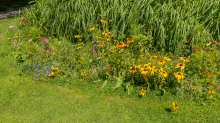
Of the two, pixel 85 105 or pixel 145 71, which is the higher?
pixel 145 71

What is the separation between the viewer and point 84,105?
3135mm

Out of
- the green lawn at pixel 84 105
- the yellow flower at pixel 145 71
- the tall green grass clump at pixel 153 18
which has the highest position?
the tall green grass clump at pixel 153 18

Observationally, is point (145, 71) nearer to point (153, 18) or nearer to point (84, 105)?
point (84, 105)

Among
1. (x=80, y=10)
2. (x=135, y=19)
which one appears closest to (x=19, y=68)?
(x=80, y=10)

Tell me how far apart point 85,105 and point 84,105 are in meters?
0.02

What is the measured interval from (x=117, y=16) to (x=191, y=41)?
1.79m

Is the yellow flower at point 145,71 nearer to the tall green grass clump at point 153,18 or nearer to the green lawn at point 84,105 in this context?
the green lawn at point 84,105

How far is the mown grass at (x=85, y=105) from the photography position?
290 centimetres

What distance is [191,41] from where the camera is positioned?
397 cm

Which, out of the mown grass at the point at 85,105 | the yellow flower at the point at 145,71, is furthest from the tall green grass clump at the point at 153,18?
the mown grass at the point at 85,105

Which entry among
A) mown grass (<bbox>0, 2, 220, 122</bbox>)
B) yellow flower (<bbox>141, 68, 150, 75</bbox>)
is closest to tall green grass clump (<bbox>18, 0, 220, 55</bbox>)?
yellow flower (<bbox>141, 68, 150, 75</bbox>)

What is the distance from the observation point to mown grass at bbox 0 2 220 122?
290 centimetres

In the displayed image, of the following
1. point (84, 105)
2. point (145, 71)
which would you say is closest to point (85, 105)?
point (84, 105)

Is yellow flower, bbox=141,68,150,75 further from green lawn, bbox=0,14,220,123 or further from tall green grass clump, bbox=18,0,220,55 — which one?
tall green grass clump, bbox=18,0,220,55
